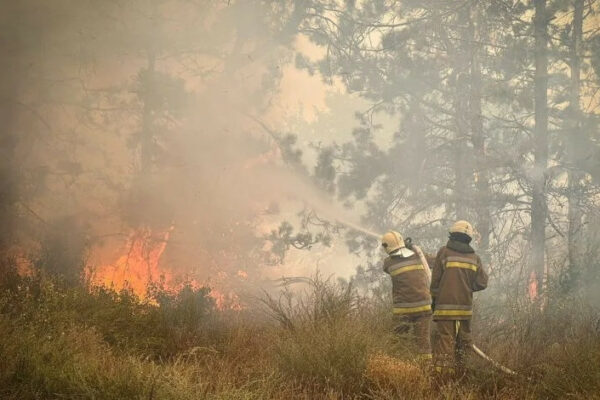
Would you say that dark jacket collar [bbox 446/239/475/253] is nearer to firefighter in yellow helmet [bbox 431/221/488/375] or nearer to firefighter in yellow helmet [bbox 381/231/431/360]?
firefighter in yellow helmet [bbox 431/221/488/375]

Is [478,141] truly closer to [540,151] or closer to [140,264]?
[540,151]

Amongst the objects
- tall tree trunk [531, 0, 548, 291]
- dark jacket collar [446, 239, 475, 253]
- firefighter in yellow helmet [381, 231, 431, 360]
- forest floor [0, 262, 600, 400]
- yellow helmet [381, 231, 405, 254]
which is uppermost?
tall tree trunk [531, 0, 548, 291]

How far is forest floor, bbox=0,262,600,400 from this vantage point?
182 inches

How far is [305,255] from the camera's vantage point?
90.7 feet

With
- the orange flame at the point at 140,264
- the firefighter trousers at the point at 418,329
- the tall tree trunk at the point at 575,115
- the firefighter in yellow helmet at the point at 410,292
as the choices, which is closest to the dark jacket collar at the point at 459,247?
the firefighter in yellow helmet at the point at 410,292

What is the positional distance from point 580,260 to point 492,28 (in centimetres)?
601

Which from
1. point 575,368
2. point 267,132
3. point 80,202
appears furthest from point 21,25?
point 575,368

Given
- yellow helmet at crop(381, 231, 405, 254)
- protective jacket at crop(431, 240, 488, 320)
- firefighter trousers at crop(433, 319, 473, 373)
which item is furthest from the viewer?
yellow helmet at crop(381, 231, 405, 254)

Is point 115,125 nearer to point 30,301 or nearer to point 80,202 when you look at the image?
point 80,202

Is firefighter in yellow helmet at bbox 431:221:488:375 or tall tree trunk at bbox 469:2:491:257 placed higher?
tall tree trunk at bbox 469:2:491:257

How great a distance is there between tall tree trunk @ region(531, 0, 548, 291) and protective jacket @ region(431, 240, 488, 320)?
19.9ft

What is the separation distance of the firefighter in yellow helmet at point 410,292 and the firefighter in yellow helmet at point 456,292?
0.29 m

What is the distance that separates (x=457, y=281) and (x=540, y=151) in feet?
22.9

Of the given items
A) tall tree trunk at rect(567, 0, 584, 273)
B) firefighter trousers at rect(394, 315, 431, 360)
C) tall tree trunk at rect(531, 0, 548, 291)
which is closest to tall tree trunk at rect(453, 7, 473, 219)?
tall tree trunk at rect(531, 0, 548, 291)
